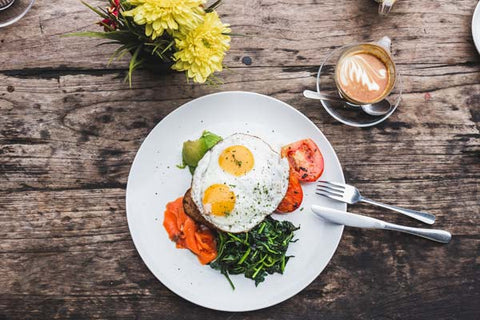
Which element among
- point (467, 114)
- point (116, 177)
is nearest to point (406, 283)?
point (467, 114)

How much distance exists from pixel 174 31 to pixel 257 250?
1226 mm

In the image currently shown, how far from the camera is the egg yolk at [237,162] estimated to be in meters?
2.29

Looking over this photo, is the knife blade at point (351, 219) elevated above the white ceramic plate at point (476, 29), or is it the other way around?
the white ceramic plate at point (476, 29)

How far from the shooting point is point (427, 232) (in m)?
2.54

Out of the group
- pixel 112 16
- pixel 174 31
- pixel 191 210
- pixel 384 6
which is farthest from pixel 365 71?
pixel 112 16

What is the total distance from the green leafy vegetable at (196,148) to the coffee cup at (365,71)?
0.77 metres

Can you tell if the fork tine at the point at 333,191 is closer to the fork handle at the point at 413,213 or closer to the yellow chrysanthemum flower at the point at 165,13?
the fork handle at the point at 413,213

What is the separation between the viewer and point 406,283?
2586 millimetres

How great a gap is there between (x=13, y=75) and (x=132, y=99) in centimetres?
69

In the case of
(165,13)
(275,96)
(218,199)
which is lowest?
(218,199)

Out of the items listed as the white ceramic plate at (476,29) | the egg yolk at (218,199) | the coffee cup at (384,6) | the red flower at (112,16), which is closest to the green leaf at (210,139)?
the egg yolk at (218,199)

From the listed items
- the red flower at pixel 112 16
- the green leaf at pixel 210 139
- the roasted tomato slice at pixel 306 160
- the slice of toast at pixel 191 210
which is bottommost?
the slice of toast at pixel 191 210

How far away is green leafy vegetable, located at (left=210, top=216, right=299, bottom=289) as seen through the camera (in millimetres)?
2434

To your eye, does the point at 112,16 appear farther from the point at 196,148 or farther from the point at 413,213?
the point at 413,213
